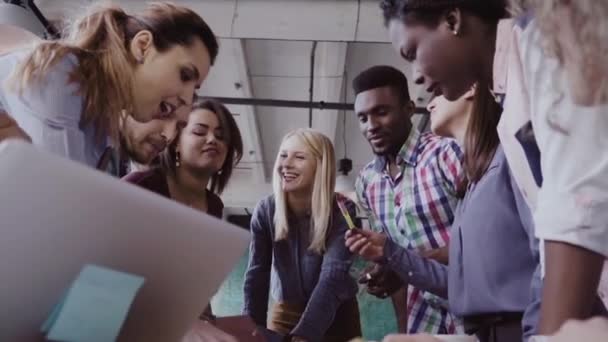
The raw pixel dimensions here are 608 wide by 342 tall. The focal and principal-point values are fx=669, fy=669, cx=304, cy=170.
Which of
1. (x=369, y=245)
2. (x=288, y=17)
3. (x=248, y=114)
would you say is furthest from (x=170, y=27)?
(x=248, y=114)

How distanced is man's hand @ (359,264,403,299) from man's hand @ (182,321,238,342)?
974 millimetres

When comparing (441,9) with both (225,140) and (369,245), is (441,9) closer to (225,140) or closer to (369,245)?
(369,245)

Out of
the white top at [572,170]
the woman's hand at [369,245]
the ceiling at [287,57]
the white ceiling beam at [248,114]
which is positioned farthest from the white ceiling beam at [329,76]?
Answer: the white top at [572,170]

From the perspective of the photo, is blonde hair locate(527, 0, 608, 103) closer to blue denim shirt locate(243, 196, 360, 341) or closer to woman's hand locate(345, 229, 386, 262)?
woman's hand locate(345, 229, 386, 262)

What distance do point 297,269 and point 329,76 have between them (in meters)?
3.24

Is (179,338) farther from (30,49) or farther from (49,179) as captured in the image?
(30,49)

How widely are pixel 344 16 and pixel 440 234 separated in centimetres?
241

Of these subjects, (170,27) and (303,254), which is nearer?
(170,27)

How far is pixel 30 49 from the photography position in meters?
1.25

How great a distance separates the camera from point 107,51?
1.43 m

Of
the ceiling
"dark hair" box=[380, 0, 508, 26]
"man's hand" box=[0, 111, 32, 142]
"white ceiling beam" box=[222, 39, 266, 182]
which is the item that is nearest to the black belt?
"dark hair" box=[380, 0, 508, 26]

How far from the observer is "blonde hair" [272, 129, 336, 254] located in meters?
2.14

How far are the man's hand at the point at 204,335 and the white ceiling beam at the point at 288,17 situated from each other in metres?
3.29

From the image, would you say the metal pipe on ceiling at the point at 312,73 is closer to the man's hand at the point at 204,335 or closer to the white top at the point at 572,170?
the man's hand at the point at 204,335
